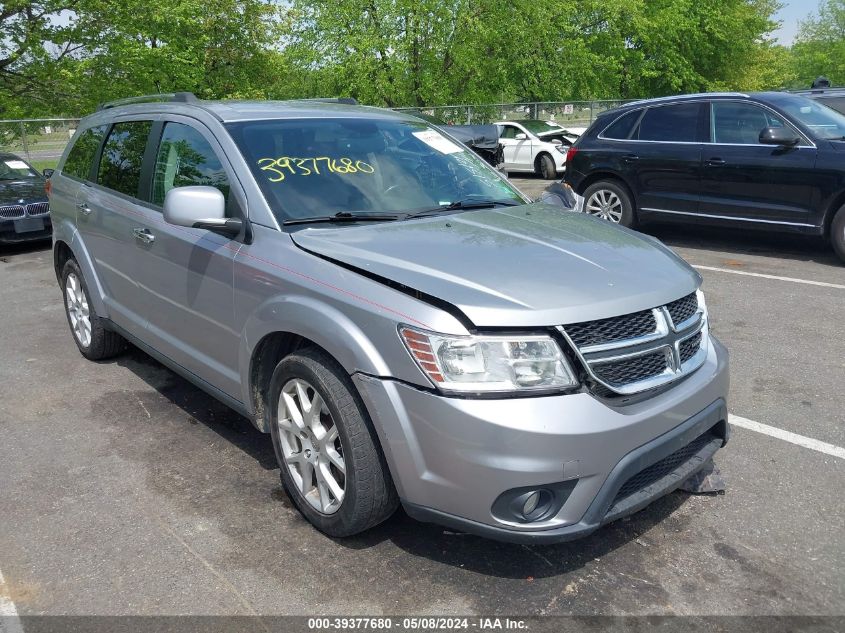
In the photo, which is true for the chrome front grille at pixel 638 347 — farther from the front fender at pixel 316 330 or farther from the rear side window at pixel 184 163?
the rear side window at pixel 184 163

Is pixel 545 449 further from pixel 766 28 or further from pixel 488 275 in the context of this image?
pixel 766 28

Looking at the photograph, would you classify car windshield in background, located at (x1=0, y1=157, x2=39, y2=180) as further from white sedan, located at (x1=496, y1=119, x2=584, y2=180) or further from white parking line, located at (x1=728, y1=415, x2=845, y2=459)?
white parking line, located at (x1=728, y1=415, x2=845, y2=459)

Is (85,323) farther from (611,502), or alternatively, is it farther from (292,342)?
(611,502)

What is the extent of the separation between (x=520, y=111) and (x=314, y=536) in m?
23.5

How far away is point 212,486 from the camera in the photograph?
3.71 metres

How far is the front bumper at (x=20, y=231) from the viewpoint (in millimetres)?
10250

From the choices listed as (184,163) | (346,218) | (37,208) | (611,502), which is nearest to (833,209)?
(346,218)

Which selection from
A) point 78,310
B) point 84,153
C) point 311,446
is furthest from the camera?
point 78,310

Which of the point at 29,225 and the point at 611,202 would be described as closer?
the point at 611,202

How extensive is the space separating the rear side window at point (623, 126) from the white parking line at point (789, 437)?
5993 mm

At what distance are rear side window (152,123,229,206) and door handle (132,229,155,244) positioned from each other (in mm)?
176

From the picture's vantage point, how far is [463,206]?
3.93 meters

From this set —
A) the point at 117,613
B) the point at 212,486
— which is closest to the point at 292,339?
the point at 212,486

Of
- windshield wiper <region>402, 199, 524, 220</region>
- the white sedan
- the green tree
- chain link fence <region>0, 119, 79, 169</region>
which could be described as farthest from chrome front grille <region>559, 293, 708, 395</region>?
the green tree
